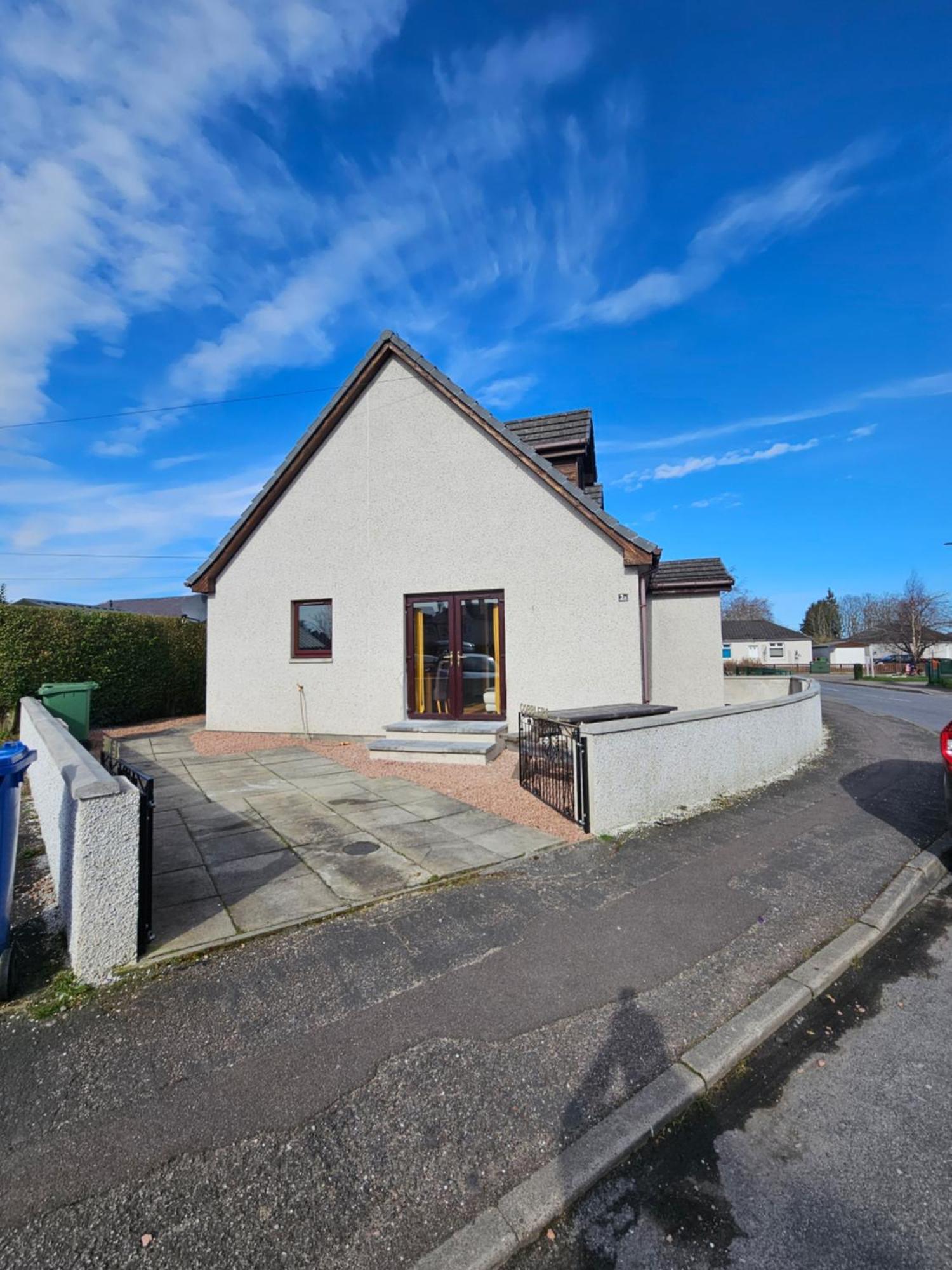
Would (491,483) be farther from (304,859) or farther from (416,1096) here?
(416,1096)

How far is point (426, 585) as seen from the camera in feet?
35.3

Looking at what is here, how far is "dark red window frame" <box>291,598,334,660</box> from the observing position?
11.4 m

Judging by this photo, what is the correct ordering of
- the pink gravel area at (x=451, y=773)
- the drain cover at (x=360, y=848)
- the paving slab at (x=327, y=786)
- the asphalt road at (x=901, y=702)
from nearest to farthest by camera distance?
the drain cover at (x=360, y=848), the pink gravel area at (x=451, y=773), the paving slab at (x=327, y=786), the asphalt road at (x=901, y=702)

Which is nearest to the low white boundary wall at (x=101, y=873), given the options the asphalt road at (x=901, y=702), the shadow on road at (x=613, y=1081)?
the shadow on road at (x=613, y=1081)

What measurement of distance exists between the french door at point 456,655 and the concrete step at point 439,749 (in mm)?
1140

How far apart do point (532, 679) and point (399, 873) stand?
580 cm

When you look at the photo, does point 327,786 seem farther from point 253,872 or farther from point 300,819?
point 253,872

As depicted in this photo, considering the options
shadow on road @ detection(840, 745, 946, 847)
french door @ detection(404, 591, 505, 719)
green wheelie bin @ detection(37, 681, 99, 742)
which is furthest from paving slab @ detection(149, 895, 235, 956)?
green wheelie bin @ detection(37, 681, 99, 742)

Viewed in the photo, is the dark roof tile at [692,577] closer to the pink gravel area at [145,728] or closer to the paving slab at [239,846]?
the paving slab at [239,846]

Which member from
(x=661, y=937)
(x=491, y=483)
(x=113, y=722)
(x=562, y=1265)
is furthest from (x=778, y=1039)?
(x=113, y=722)

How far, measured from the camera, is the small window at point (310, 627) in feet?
38.0

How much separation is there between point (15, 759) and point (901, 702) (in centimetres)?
2772

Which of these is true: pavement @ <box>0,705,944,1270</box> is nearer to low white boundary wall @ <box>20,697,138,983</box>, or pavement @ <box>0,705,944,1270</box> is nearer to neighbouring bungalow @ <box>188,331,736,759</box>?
low white boundary wall @ <box>20,697,138,983</box>

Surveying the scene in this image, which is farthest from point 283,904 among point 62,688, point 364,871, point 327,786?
point 62,688
